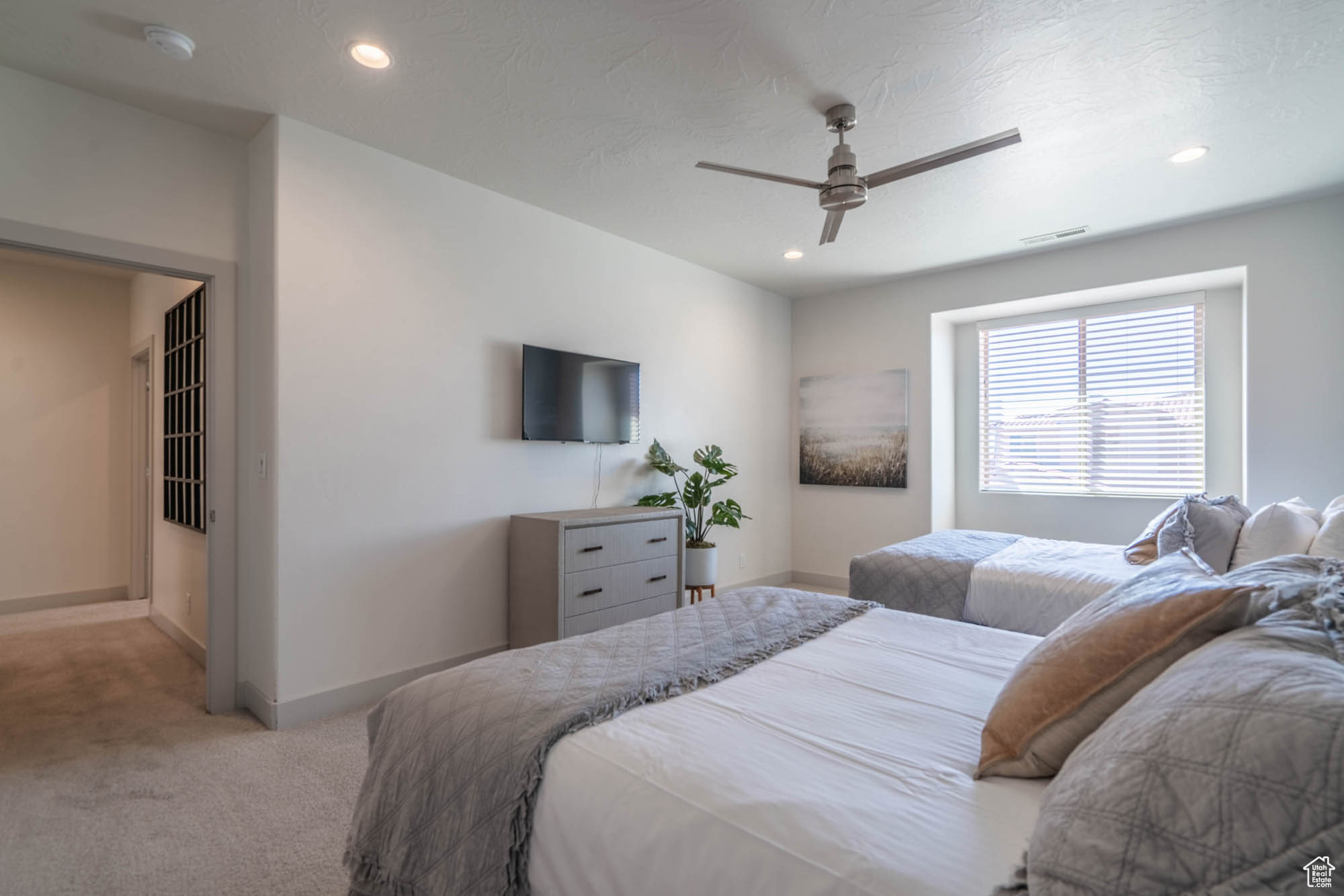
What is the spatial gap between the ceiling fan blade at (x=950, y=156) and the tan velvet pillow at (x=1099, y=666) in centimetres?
174

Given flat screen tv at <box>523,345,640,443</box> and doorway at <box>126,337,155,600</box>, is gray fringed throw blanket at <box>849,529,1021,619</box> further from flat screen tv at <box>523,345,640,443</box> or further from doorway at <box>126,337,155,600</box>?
doorway at <box>126,337,155,600</box>

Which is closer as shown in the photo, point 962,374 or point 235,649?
point 235,649

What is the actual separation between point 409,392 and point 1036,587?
316 cm

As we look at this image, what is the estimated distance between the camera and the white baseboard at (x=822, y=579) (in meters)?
5.58

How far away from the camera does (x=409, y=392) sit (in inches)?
128

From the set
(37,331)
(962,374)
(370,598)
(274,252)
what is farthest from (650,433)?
(37,331)

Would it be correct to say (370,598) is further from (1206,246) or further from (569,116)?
(1206,246)

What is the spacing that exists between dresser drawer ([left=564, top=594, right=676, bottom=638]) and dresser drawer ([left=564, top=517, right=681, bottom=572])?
26 cm

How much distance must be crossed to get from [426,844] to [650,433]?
134 inches

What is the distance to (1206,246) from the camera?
13.1 feet

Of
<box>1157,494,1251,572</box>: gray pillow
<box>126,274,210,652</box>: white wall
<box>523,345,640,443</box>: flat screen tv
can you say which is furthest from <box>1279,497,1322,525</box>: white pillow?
<box>126,274,210,652</box>: white wall

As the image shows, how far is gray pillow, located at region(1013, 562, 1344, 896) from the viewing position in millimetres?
636

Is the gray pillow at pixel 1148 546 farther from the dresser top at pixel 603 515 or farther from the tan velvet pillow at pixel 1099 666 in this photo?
the dresser top at pixel 603 515

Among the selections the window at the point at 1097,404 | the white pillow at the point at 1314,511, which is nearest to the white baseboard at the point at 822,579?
the window at the point at 1097,404
